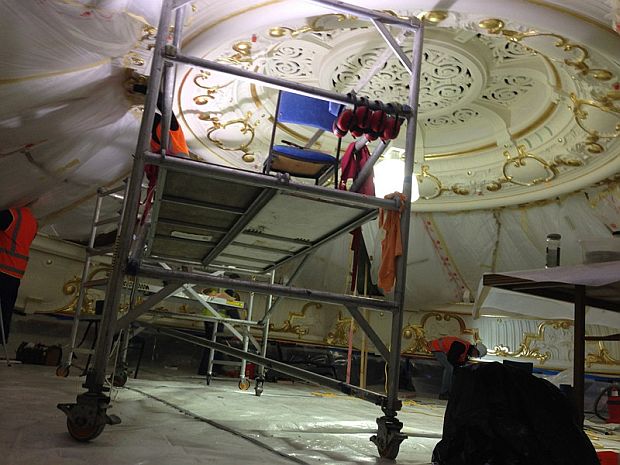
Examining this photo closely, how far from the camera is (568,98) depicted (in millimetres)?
4637

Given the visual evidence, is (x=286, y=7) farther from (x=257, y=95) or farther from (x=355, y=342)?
(x=355, y=342)

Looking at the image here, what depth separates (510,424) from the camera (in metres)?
1.60

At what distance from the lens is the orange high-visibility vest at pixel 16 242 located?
4402 millimetres

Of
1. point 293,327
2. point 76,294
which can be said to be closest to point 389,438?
point 76,294

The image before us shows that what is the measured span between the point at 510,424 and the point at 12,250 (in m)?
4.39

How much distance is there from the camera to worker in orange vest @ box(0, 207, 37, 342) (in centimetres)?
441

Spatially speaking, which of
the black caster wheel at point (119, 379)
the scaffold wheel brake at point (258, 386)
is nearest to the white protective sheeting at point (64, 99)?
the black caster wheel at point (119, 379)

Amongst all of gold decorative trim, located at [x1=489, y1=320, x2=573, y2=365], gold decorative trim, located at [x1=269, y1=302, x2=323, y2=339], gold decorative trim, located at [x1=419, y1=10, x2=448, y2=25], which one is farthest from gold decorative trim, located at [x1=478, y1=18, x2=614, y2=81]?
gold decorative trim, located at [x1=269, y1=302, x2=323, y2=339]

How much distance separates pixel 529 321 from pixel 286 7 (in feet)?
20.2

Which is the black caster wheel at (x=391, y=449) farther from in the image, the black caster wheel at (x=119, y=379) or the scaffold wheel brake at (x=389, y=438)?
the black caster wheel at (x=119, y=379)

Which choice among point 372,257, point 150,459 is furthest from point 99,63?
point 372,257

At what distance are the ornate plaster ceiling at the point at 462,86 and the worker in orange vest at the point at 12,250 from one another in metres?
1.86

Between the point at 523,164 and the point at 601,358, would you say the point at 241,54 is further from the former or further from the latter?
the point at 601,358

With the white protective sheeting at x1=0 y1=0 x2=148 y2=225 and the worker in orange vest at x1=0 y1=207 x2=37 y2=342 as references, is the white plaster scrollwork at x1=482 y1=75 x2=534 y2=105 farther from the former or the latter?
the worker in orange vest at x1=0 y1=207 x2=37 y2=342
